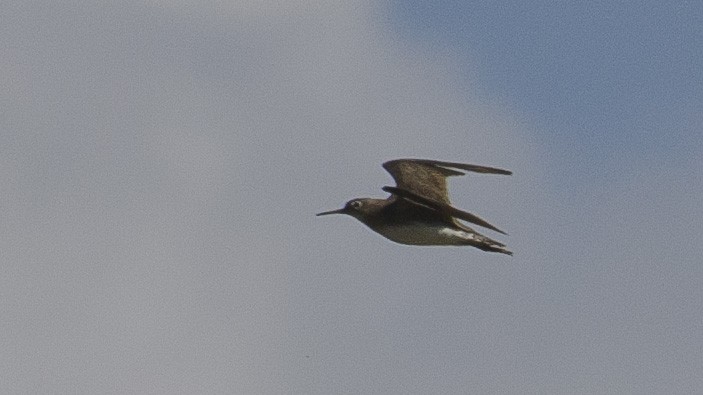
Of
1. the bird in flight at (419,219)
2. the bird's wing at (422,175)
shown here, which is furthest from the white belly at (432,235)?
the bird's wing at (422,175)

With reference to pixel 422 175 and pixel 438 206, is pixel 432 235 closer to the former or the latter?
pixel 438 206

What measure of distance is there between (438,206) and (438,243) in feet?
2.65

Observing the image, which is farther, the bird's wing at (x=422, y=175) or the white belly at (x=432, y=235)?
the bird's wing at (x=422, y=175)

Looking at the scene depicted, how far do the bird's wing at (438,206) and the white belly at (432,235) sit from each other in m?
0.41

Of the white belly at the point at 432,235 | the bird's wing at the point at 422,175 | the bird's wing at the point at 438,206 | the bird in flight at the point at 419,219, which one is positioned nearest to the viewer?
the bird's wing at the point at 438,206

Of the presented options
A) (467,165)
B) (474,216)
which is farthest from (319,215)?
(474,216)

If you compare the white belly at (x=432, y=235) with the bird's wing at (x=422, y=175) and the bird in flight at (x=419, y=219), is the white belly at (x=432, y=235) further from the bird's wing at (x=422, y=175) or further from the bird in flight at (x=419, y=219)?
the bird's wing at (x=422, y=175)

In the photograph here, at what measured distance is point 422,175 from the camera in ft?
64.9

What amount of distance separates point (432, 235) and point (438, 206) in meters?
0.69

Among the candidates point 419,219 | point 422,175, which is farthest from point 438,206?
point 422,175

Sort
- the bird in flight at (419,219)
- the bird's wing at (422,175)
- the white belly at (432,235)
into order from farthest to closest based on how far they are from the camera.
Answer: the bird's wing at (422,175) < the white belly at (432,235) < the bird in flight at (419,219)

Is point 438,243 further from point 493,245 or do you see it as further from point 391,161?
point 391,161

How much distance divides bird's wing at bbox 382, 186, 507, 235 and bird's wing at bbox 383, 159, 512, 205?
1.82m

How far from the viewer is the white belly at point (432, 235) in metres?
18.0
